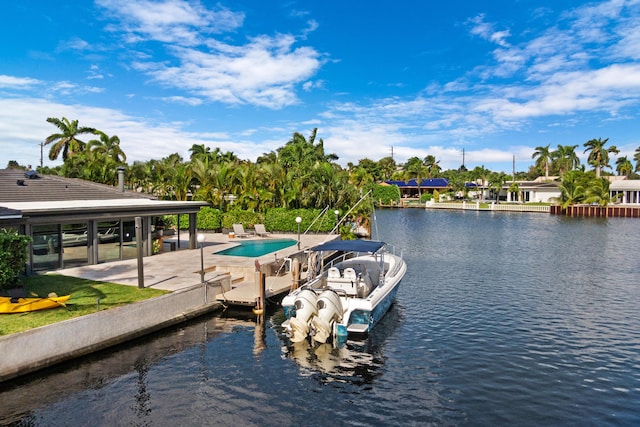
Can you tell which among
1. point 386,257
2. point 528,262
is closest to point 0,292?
point 386,257

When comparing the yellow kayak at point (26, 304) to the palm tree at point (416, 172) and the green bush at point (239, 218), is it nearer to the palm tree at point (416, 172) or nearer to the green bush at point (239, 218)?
the green bush at point (239, 218)

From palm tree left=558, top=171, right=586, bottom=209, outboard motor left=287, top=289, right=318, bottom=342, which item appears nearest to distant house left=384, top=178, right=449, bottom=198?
palm tree left=558, top=171, right=586, bottom=209

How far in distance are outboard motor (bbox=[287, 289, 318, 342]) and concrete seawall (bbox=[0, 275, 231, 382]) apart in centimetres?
489

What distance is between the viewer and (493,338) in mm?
16734

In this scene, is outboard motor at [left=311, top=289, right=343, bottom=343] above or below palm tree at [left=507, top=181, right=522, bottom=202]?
below

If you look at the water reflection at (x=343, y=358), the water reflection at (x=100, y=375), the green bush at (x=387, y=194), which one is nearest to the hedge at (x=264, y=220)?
the water reflection at (x=343, y=358)

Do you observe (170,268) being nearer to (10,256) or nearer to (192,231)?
(192,231)

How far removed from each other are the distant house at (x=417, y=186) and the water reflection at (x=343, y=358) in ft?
360

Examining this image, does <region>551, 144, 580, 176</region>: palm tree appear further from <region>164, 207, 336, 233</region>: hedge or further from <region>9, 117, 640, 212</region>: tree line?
<region>164, 207, 336, 233</region>: hedge

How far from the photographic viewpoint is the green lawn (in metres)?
13.2

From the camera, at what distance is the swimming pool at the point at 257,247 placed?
94.7 feet

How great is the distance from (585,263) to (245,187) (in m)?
29.5

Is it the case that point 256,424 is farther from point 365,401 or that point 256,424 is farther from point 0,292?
point 0,292

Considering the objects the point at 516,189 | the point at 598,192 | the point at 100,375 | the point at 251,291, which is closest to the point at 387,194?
the point at 516,189
